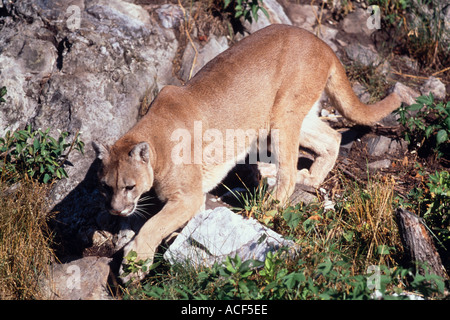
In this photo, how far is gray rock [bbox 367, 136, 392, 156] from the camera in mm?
4824

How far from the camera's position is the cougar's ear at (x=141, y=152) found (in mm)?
3447

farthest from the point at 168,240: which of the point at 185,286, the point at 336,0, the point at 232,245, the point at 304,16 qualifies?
the point at 336,0

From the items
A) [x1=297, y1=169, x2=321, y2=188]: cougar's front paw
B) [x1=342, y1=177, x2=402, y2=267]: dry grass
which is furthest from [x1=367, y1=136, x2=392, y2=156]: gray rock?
[x1=342, y1=177, x2=402, y2=267]: dry grass

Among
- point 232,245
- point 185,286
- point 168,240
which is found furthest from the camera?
point 168,240

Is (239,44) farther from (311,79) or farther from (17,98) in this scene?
(17,98)

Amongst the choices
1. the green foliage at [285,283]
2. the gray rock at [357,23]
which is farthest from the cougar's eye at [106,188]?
the gray rock at [357,23]

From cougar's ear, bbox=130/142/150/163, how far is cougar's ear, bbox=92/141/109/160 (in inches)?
7.7

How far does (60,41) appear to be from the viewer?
4.77 meters

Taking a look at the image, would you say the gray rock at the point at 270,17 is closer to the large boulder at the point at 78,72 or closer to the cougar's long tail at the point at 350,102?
the large boulder at the point at 78,72

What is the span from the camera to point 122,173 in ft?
11.4

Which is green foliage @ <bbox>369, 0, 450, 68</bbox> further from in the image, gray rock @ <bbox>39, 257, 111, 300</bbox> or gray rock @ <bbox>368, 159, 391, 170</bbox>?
gray rock @ <bbox>39, 257, 111, 300</bbox>

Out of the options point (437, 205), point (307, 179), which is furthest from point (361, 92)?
point (437, 205)

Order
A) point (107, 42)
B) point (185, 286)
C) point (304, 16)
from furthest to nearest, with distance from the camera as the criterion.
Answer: point (304, 16) < point (107, 42) < point (185, 286)

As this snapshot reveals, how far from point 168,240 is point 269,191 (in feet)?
3.49
